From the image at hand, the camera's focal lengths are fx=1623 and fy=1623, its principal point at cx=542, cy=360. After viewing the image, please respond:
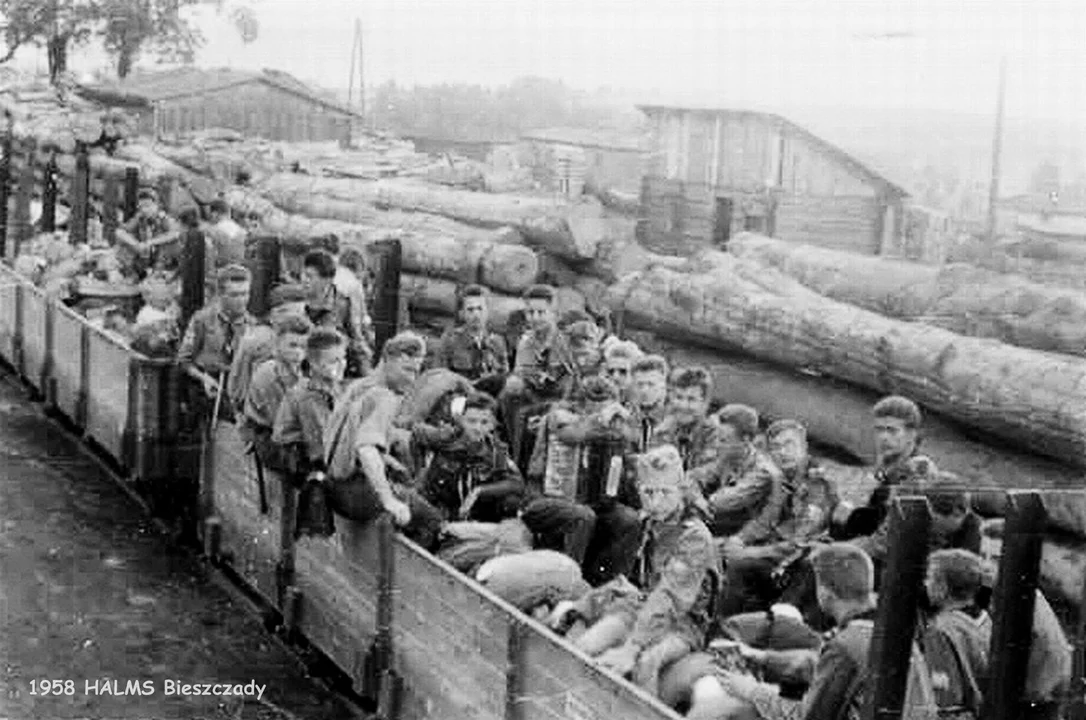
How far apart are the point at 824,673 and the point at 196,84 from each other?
3189 cm

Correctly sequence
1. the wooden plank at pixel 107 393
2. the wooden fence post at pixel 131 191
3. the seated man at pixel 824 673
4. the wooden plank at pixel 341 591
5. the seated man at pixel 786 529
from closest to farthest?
the seated man at pixel 824 673 < the seated man at pixel 786 529 < the wooden plank at pixel 341 591 < the wooden plank at pixel 107 393 < the wooden fence post at pixel 131 191

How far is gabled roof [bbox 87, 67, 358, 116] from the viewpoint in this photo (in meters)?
33.9

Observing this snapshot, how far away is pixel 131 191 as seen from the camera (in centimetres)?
1681

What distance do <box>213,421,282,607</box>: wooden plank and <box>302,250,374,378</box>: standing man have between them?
0.93m

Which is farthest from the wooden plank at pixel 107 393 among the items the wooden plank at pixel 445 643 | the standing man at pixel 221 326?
the wooden plank at pixel 445 643

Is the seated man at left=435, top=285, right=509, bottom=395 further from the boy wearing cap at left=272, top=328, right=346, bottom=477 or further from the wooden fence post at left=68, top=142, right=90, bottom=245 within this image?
the wooden fence post at left=68, top=142, right=90, bottom=245

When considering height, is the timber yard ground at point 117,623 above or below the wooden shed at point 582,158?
below

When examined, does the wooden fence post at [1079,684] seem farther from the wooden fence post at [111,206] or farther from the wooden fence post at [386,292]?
the wooden fence post at [111,206]

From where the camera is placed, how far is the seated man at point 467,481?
24.7ft

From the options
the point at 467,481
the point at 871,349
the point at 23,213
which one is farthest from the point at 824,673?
the point at 23,213

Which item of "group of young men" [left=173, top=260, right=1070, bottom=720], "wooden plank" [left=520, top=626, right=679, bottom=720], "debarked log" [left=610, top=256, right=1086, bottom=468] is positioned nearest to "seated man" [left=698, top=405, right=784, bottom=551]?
"group of young men" [left=173, top=260, right=1070, bottom=720]

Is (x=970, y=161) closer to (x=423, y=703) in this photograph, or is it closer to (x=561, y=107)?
(x=561, y=107)

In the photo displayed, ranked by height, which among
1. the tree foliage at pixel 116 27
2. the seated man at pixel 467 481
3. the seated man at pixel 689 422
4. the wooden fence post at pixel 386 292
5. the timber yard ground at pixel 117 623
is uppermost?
the tree foliage at pixel 116 27

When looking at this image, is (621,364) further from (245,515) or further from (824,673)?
(824,673)
